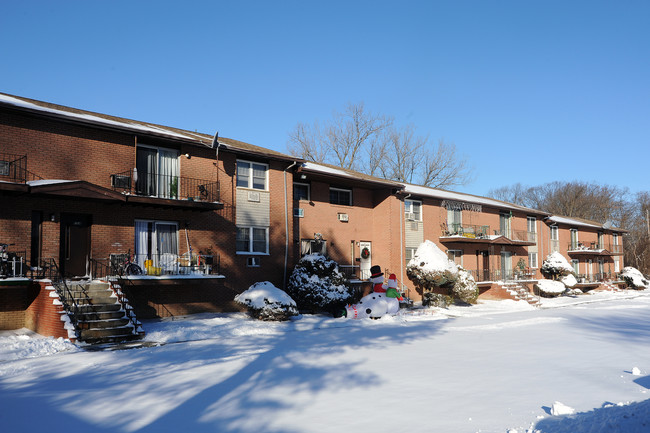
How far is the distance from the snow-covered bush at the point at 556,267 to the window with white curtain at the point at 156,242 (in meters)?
30.0

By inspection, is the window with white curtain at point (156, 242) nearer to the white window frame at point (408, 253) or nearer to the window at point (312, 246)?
the window at point (312, 246)

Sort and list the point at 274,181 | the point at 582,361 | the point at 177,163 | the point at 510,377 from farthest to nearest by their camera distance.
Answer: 1. the point at 274,181
2. the point at 177,163
3. the point at 582,361
4. the point at 510,377

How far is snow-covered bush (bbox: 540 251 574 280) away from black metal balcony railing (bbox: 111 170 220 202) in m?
28.7

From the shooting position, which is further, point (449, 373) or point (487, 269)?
point (487, 269)

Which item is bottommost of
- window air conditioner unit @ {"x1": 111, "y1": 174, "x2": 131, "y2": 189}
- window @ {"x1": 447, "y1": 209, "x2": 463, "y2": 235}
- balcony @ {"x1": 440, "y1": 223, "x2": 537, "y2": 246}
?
balcony @ {"x1": 440, "y1": 223, "x2": 537, "y2": 246}

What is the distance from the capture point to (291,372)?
31.2 ft

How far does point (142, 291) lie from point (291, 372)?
9652 mm

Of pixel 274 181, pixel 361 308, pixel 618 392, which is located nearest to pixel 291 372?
pixel 618 392

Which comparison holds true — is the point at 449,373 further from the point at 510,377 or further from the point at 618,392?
the point at 618,392

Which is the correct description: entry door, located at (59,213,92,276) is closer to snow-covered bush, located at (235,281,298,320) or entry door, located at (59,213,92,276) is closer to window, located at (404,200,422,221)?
snow-covered bush, located at (235,281,298,320)

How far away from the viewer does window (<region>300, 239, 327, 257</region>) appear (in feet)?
77.3

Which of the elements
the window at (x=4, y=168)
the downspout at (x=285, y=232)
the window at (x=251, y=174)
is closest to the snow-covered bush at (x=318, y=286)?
the downspout at (x=285, y=232)

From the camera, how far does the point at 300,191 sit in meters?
24.0

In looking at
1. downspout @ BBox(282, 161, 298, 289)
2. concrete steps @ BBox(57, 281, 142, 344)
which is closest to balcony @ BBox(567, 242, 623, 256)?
downspout @ BBox(282, 161, 298, 289)
